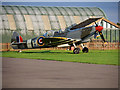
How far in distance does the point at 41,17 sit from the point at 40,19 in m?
0.51

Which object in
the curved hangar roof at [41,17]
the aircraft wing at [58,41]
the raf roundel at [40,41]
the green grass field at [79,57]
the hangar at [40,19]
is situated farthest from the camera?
the curved hangar roof at [41,17]

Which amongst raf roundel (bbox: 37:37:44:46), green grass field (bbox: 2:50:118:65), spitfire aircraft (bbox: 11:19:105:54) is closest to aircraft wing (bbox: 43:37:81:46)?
spitfire aircraft (bbox: 11:19:105:54)

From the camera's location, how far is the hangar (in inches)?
2028

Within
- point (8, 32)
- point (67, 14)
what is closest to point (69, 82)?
point (8, 32)

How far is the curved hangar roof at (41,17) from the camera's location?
5228cm

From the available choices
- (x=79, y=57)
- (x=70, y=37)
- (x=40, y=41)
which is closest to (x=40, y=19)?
(x=40, y=41)

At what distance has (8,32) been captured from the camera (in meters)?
50.7

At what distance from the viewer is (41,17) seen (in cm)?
5591

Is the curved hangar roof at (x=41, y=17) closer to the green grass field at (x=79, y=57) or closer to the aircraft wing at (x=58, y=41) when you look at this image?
the aircraft wing at (x=58, y=41)

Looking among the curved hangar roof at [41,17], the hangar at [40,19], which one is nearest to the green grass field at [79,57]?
the hangar at [40,19]

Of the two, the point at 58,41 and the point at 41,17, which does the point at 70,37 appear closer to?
the point at 58,41

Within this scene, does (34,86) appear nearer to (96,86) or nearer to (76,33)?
(96,86)

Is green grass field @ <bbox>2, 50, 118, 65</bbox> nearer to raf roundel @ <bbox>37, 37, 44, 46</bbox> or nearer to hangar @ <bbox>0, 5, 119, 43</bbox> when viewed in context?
raf roundel @ <bbox>37, 37, 44, 46</bbox>

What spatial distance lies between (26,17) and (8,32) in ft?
16.6
